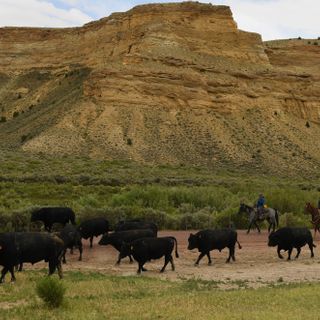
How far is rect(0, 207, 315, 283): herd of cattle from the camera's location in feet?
48.1

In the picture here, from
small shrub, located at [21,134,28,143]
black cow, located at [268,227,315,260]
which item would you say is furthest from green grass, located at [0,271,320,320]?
small shrub, located at [21,134,28,143]

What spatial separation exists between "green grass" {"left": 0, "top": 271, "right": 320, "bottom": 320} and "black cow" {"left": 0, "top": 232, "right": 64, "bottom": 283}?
0.56 metres

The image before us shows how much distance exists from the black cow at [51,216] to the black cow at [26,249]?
8.92 meters

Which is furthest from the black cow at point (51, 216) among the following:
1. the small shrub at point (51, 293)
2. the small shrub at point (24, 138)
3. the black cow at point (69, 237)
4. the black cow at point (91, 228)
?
the small shrub at point (24, 138)

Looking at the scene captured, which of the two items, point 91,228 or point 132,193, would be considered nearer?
point 91,228

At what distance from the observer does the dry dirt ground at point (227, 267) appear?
16.6 metres

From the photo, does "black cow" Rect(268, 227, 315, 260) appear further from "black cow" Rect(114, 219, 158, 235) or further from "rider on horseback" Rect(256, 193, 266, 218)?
"rider on horseback" Rect(256, 193, 266, 218)

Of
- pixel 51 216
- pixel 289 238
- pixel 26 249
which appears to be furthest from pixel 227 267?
pixel 51 216

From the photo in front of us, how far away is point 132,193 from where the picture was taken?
1332 inches

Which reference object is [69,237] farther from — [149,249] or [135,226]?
[135,226]

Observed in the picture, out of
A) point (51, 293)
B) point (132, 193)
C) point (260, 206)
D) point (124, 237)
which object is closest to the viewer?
point (51, 293)

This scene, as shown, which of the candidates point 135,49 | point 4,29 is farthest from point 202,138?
point 4,29

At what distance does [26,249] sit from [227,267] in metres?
6.80

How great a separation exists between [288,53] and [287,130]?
17054 mm
